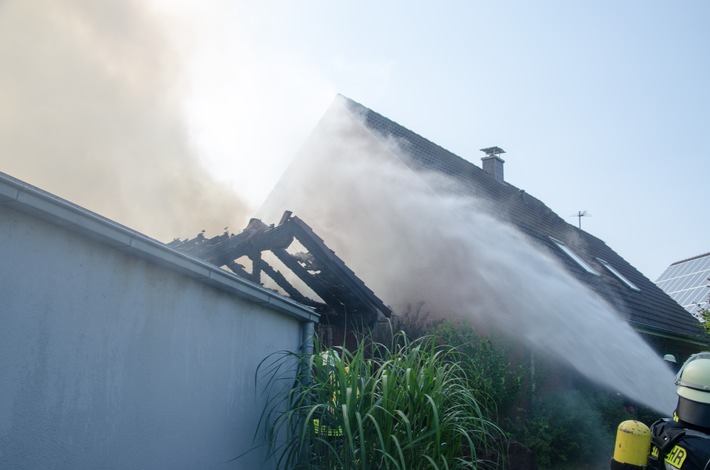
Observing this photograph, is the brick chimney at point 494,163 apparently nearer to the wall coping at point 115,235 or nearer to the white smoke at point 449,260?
the white smoke at point 449,260

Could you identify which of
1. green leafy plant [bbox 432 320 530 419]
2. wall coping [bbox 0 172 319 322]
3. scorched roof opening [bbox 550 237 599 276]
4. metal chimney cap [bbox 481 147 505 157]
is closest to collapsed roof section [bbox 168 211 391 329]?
green leafy plant [bbox 432 320 530 419]

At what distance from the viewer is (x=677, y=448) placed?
4.06m

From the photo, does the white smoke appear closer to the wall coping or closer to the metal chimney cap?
the metal chimney cap

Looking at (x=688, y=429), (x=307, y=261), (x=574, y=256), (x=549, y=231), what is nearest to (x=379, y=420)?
(x=688, y=429)

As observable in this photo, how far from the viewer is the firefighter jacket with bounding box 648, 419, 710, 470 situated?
392 cm

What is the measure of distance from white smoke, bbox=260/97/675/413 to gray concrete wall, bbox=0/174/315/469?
6184 millimetres

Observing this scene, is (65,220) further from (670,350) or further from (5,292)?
(670,350)

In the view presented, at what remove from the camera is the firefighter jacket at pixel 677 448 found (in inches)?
154

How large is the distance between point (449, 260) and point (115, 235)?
843 centimetres

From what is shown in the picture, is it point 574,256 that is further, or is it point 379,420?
point 574,256

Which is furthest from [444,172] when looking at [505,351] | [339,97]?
[505,351]

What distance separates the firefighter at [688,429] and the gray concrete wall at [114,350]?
2898 mm

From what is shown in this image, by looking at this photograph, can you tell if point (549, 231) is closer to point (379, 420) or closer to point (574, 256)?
point (574, 256)

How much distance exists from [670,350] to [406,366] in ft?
39.4
